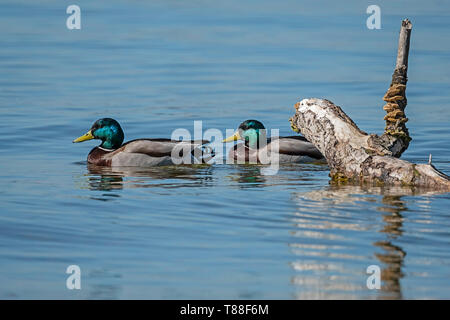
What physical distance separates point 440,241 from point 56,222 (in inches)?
138

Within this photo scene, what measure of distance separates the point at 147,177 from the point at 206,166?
4.52 feet

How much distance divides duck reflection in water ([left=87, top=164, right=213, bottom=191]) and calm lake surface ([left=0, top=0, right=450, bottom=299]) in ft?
0.14

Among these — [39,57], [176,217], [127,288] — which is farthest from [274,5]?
[127,288]

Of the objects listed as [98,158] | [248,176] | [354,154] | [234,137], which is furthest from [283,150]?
[354,154]

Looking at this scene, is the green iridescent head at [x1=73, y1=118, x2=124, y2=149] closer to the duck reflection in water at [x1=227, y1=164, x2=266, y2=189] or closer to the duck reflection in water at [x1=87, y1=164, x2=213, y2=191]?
the duck reflection in water at [x1=87, y1=164, x2=213, y2=191]

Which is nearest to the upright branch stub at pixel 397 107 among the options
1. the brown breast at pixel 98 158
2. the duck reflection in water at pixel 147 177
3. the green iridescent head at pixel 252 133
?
the duck reflection in water at pixel 147 177

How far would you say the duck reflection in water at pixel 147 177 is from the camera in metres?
11.6

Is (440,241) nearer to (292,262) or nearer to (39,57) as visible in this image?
(292,262)

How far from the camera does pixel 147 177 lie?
1238cm

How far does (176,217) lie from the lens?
9422 mm

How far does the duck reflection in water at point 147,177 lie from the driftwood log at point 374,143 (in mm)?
1492

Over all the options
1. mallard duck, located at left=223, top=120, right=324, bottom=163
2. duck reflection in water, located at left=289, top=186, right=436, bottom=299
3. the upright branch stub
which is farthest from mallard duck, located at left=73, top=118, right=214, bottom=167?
the upright branch stub

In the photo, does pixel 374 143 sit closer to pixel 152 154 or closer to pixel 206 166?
pixel 206 166

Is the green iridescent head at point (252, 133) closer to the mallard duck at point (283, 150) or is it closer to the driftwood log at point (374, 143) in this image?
the mallard duck at point (283, 150)
